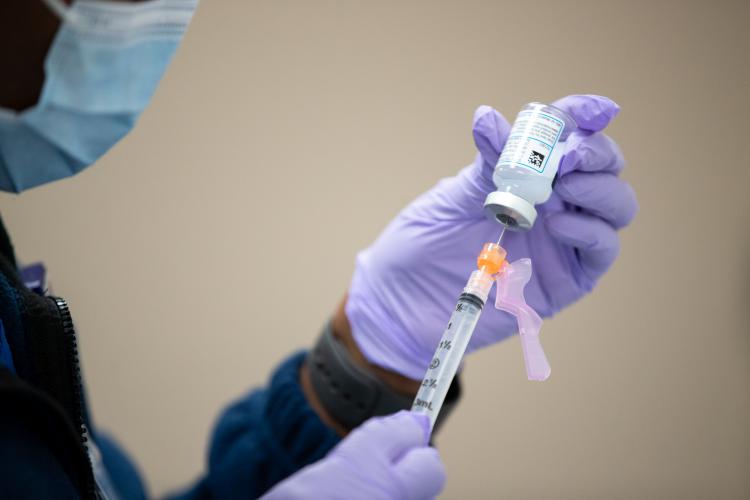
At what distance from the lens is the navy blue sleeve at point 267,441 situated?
1171 mm

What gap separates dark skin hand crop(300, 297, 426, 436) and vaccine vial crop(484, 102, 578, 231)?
1.33ft

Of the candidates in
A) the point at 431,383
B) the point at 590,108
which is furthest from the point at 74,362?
the point at 590,108

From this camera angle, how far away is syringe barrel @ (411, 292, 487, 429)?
2.74 ft

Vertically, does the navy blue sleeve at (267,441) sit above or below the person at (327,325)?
below

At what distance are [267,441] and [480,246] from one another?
52 centimetres

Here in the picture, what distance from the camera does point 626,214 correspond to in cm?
98

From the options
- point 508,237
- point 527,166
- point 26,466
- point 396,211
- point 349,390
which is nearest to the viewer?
point 26,466

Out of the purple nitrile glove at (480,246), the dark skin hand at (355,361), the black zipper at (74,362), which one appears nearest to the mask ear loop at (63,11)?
the black zipper at (74,362)

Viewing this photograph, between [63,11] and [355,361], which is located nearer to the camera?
[63,11]

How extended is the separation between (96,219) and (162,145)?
11.1 inches

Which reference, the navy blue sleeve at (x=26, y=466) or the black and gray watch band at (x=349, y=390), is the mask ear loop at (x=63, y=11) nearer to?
the navy blue sleeve at (x=26, y=466)

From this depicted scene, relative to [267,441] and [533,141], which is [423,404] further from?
[267,441]

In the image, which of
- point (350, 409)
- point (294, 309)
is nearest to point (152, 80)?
point (350, 409)

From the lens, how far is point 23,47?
2.32ft
